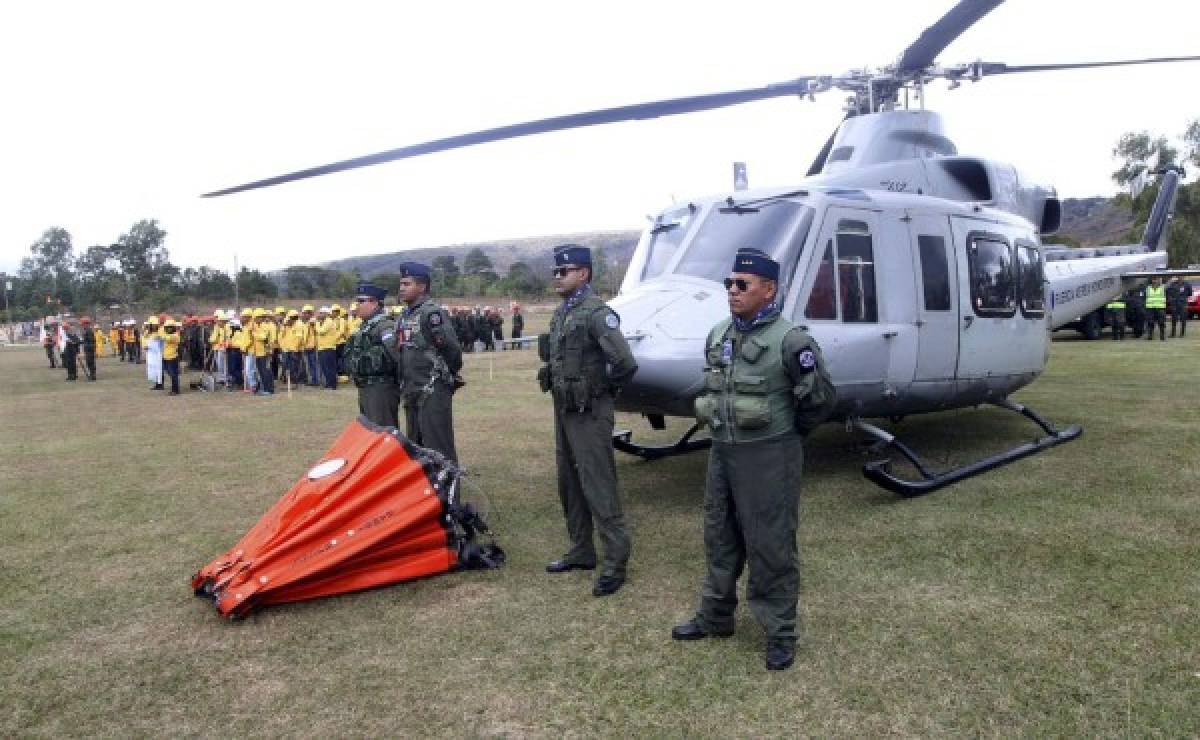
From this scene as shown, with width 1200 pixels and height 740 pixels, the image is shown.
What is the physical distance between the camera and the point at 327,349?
53.7 feet

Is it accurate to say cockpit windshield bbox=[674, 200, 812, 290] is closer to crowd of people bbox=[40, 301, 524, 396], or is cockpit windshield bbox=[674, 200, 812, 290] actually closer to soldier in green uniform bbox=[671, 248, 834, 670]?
soldier in green uniform bbox=[671, 248, 834, 670]

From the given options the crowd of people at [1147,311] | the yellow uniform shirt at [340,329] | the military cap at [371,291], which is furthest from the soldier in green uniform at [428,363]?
the crowd of people at [1147,311]

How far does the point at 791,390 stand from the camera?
354cm

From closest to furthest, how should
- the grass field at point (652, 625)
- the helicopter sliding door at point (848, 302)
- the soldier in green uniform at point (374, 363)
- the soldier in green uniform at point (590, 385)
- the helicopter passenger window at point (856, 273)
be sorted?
1. the grass field at point (652, 625)
2. the soldier in green uniform at point (590, 385)
3. the helicopter sliding door at point (848, 302)
4. the helicopter passenger window at point (856, 273)
5. the soldier in green uniform at point (374, 363)

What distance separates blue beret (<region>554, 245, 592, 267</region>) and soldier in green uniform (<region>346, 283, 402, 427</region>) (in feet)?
7.26

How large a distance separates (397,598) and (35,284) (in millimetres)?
98970

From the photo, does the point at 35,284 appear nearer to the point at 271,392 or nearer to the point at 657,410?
the point at 271,392

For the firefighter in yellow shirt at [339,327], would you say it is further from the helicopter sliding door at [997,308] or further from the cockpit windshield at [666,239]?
the helicopter sliding door at [997,308]

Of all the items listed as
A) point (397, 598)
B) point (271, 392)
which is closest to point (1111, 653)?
point (397, 598)

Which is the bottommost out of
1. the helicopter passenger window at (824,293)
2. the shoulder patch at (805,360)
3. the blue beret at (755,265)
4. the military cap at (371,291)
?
the shoulder patch at (805,360)

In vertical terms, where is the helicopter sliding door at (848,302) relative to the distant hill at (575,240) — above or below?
below

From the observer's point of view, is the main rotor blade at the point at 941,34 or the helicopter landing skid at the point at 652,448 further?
the helicopter landing skid at the point at 652,448

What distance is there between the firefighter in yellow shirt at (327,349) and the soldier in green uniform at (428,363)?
10.9 meters

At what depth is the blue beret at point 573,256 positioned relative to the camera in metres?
4.62
